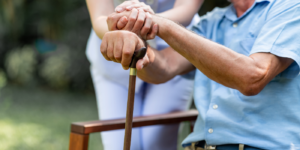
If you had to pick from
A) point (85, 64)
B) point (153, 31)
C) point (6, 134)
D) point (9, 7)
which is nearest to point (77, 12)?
point (85, 64)

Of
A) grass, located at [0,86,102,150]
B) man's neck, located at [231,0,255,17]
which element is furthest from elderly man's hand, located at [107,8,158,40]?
grass, located at [0,86,102,150]

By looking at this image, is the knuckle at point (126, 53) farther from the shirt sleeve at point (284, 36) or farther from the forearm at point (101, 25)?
the shirt sleeve at point (284, 36)

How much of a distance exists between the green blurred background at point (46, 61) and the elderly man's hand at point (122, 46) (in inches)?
150

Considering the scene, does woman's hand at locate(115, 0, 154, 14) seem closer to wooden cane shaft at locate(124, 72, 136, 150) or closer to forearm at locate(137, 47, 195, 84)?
forearm at locate(137, 47, 195, 84)

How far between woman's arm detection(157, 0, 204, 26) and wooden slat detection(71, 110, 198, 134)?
0.48 metres

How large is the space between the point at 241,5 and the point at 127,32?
2.25 feet

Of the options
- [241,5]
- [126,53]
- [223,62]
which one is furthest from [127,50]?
[241,5]

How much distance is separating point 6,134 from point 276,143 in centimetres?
324

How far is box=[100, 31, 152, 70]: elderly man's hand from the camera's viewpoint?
3.42 ft

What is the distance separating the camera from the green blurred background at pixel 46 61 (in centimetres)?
530

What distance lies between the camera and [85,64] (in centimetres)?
609

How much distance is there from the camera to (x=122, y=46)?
1.06 meters

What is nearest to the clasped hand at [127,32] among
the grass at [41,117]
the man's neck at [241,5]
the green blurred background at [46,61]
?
the man's neck at [241,5]

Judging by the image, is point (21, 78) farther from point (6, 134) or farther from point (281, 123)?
point (281, 123)
